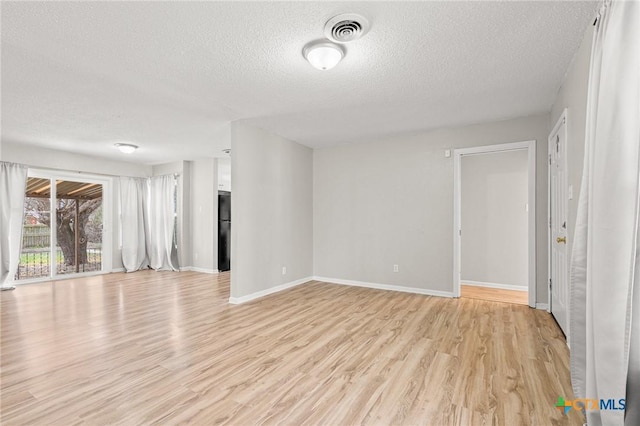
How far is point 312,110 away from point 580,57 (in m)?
2.58

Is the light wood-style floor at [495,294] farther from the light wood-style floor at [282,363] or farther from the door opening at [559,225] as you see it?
the door opening at [559,225]

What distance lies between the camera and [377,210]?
505cm

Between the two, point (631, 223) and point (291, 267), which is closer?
point (631, 223)

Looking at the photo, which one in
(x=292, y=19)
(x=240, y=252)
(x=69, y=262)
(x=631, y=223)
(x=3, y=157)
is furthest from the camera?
(x=69, y=262)

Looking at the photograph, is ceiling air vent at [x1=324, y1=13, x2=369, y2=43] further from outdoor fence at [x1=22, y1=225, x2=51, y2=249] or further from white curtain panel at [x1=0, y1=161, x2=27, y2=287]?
outdoor fence at [x1=22, y1=225, x2=51, y2=249]

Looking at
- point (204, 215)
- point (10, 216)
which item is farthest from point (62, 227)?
point (204, 215)

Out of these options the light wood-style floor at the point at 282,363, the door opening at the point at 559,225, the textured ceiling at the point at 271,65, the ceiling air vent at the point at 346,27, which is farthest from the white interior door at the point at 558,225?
the ceiling air vent at the point at 346,27

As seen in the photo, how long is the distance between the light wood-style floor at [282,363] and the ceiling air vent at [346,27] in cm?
248

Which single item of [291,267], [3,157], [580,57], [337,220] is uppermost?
[580,57]

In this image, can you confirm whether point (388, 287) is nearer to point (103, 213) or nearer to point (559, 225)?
point (559, 225)

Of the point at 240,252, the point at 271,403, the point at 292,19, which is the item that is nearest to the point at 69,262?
the point at 240,252

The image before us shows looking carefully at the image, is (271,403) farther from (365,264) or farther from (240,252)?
(365,264)

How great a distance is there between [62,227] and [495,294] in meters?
8.10

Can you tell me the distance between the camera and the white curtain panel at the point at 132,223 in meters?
6.71
